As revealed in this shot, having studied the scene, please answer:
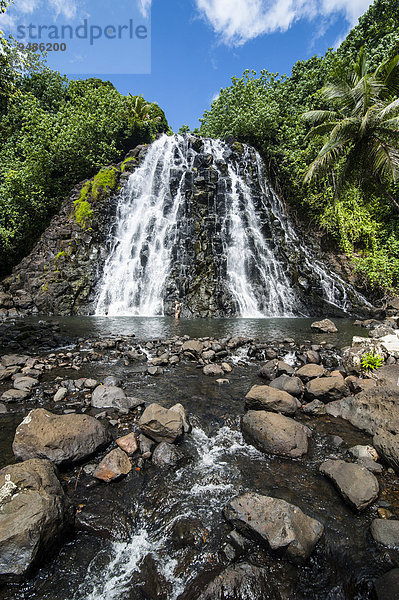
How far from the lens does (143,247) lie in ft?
73.6

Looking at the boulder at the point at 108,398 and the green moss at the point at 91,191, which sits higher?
the green moss at the point at 91,191

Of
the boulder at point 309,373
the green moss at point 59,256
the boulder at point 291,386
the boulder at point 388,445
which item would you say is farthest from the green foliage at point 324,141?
the green moss at point 59,256

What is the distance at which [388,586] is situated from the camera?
7.16 ft

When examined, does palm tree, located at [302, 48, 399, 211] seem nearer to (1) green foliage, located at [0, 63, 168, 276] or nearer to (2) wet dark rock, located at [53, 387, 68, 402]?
(2) wet dark rock, located at [53, 387, 68, 402]

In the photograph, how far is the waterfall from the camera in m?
20.4

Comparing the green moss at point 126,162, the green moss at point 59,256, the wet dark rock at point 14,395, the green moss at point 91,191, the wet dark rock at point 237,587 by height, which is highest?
the green moss at point 126,162

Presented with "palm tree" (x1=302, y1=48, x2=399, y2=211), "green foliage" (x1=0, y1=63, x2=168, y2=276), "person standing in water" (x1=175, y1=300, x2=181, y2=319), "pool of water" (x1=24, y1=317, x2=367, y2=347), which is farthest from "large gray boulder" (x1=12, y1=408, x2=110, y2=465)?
"green foliage" (x1=0, y1=63, x2=168, y2=276)

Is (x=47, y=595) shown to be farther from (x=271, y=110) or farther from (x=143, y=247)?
(x=271, y=110)

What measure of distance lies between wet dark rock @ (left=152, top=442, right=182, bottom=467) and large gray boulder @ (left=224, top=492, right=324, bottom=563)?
1.13m

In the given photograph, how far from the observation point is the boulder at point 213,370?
7398 mm

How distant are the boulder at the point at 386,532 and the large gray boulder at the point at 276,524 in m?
0.54

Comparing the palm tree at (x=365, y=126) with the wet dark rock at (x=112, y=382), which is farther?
the palm tree at (x=365, y=126)

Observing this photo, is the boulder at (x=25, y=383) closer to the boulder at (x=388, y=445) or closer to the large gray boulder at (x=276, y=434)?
the large gray boulder at (x=276, y=434)

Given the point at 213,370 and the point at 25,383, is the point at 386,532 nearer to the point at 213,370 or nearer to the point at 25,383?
the point at 213,370
